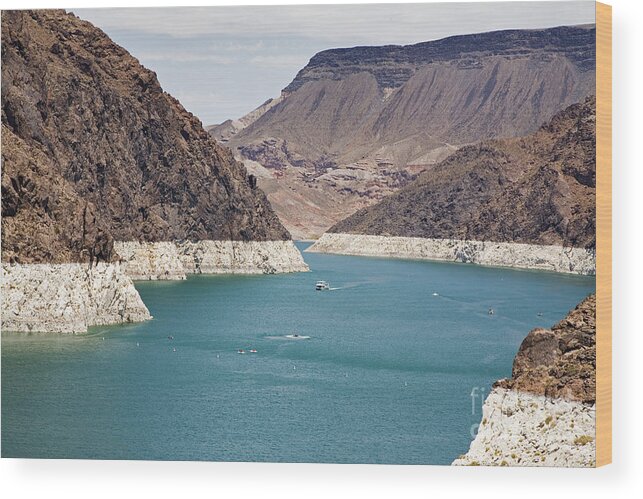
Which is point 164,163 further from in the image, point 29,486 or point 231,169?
point 29,486

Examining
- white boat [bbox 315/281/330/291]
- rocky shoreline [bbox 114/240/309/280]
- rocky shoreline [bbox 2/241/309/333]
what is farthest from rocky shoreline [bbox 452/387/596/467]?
rocky shoreline [bbox 114/240/309/280]

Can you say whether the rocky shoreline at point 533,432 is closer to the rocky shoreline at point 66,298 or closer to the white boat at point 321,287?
the rocky shoreline at point 66,298

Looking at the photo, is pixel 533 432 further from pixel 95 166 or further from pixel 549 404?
pixel 95 166

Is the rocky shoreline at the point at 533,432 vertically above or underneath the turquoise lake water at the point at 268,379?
above

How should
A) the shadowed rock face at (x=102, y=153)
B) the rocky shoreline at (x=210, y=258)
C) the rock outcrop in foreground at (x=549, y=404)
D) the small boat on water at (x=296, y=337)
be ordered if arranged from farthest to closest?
the rocky shoreline at (x=210, y=258), the small boat on water at (x=296, y=337), the shadowed rock face at (x=102, y=153), the rock outcrop in foreground at (x=549, y=404)

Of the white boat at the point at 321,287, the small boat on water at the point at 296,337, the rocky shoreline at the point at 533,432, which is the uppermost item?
the rocky shoreline at the point at 533,432

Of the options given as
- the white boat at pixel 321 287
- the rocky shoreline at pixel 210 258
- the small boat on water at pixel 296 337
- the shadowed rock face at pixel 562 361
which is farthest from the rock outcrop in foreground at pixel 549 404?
the rocky shoreline at pixel 210 258

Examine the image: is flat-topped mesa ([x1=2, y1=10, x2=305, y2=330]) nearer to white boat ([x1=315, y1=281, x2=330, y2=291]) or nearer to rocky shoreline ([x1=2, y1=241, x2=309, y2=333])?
rocky shoreline ([x1=2, y1=241, x2=309, y2=333])
